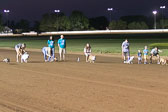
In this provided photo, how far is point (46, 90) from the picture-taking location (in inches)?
470

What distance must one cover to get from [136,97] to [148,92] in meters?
0.91

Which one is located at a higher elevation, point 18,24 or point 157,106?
point 18,24

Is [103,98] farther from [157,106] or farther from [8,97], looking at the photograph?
[8,97]

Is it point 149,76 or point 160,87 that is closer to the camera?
point 160,87

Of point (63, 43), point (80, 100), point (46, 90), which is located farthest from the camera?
point (63, 43)

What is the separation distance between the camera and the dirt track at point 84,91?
923cm

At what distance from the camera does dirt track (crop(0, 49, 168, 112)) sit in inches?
363

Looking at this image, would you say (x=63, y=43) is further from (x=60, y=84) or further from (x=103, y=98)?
(x=103, y=98)

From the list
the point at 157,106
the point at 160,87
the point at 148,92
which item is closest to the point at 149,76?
the point at 160,87

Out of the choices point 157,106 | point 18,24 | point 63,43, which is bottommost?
point 157,106

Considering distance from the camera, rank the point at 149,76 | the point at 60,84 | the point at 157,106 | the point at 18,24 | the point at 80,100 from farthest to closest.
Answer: the point at 18,24
the point at 149,76
the point at 60,84
the point at 80,100
the point at 157,106

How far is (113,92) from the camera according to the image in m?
11.3

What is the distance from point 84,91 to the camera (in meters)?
11.6

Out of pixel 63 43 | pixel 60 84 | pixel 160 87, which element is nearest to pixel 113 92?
pixel 160 87
